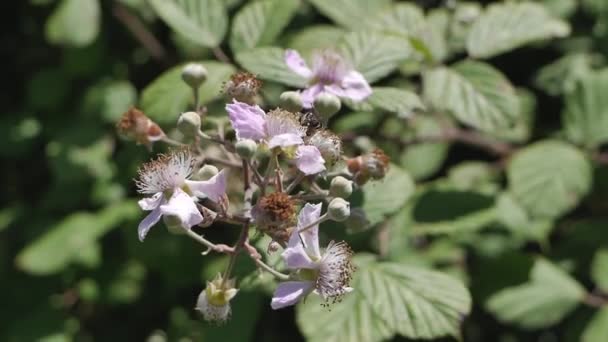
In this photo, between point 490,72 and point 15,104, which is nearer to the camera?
point 490,72

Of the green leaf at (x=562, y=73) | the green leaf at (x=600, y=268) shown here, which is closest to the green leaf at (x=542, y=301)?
the green leaf at (x=600, y=268)

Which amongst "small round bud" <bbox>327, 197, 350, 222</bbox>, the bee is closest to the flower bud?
"small round bud" <bbox>327, 197, 350, 222</bbox>

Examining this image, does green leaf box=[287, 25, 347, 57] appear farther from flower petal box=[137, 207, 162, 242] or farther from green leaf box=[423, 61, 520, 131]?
flower petal box=[137, 207, 162, 242]

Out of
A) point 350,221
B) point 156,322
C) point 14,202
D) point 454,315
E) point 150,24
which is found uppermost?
point 350,221

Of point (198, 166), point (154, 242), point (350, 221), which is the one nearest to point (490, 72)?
point (350, 221)

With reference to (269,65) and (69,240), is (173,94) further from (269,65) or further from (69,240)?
(69,240)

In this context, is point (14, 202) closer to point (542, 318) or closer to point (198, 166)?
point (198, 166)

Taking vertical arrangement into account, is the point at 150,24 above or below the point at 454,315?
below
